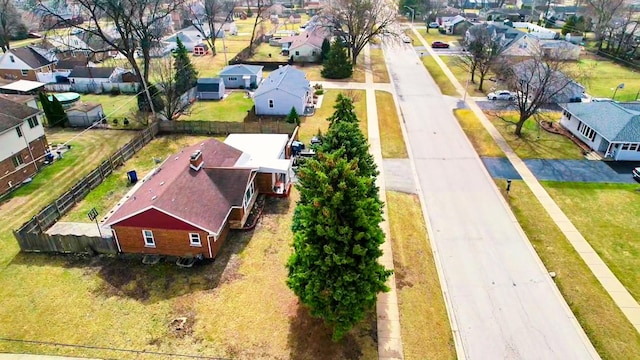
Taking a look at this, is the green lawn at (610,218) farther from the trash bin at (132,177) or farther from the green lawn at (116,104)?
the green lawn at (116,104)

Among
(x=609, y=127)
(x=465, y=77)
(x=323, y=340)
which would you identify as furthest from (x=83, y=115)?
Result: (x=609, y=127)

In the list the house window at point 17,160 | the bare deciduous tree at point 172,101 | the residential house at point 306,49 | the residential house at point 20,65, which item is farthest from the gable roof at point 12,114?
the residential house at point 306,49

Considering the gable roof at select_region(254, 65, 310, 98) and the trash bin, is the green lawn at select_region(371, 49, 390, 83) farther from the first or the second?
the trash bin

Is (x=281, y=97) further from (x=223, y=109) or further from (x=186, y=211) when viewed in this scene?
(x=186, y=211)

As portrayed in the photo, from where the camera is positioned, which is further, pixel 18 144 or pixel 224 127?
pixel 224 127

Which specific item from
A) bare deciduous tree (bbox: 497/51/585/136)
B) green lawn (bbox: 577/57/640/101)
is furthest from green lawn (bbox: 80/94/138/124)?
green lawn (bbox: 577/57/640/101)

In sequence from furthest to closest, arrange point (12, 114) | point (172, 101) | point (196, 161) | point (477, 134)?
point (172, 101)
point (477, 134)
point (12, 114)
point (196, 161)
